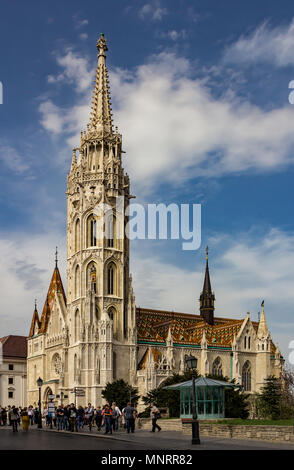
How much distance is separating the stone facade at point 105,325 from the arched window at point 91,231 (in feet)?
0.39

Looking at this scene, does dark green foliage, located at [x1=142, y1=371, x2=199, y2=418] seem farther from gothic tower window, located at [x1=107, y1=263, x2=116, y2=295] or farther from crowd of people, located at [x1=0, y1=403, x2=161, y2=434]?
gothic tower window, located at [x1=107, y1=263, x2=116, y2=295]

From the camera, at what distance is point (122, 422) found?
4069 cm

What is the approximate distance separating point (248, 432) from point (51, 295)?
66560 millimetres

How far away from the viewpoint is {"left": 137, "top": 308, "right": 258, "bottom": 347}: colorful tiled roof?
276 ft

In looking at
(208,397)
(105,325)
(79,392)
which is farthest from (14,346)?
(208,397)

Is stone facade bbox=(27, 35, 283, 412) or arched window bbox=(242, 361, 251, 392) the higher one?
stone facade bbox=(27, 35, 283, 412)

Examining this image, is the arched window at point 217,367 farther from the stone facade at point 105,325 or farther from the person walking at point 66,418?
the person walking at point 66,418

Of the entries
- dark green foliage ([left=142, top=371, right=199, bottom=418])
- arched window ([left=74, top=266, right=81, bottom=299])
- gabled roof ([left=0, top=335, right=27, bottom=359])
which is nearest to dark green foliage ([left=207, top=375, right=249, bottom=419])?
dark green foliage ([left=142, top=371, right=199, bottom=418])

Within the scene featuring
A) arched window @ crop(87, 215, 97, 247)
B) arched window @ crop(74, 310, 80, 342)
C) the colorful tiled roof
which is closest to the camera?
arched window @ crop(74, 310, 80, 342)

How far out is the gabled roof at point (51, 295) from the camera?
88812 mm

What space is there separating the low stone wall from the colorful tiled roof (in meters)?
52.1

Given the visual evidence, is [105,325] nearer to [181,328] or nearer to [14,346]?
[181,328]
